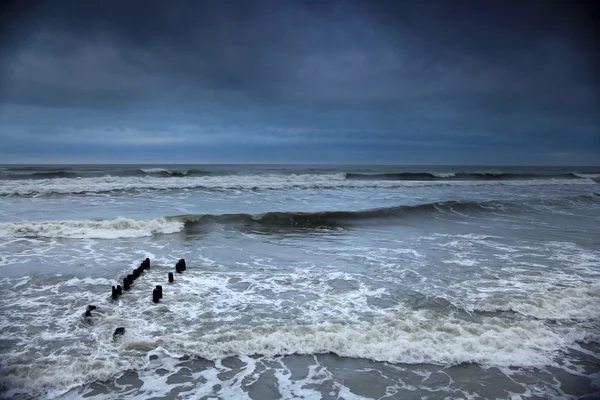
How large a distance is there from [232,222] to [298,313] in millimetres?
11175

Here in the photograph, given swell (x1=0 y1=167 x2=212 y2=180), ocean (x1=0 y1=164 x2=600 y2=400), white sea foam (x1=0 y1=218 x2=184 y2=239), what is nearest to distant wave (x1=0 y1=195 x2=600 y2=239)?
white sea foam (x1=0 y1=218 x2=184 y2=239)

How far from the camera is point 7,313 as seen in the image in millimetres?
7293

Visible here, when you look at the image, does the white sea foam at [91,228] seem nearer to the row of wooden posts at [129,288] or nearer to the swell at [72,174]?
the row of wooden posts at [129,288]

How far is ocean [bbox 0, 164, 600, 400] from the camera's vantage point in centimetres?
523

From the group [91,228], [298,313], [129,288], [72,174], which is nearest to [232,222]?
[91,228]

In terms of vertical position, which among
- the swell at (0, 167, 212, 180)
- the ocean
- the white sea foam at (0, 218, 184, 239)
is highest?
the swell at (0, 167, 212, 180)

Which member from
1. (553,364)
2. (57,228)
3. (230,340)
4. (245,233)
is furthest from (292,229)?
(553,364)

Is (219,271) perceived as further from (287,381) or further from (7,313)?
(287,381)

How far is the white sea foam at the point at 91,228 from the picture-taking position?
14484mm

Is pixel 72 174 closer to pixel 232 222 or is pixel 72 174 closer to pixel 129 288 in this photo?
pixel 232 222

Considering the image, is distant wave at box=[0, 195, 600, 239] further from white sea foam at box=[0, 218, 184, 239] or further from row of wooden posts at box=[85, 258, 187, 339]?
row of wooden posts at box=[85, 258, 187, 339]

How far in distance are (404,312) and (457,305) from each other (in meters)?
1.28

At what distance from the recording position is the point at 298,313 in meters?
7.46

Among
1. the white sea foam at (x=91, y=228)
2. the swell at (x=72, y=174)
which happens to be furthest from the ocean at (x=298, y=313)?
the swell at (x=72, y=174)
